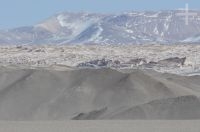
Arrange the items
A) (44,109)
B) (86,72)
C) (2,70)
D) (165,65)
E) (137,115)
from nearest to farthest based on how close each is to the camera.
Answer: (137,115), (44,109), (86,72), (2,70), (165,65)

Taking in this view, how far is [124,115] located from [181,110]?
14.1ft

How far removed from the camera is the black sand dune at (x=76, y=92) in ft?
277

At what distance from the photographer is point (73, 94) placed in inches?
3455

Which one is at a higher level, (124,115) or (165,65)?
(124,115)

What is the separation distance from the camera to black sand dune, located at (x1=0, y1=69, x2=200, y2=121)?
84.6 metres

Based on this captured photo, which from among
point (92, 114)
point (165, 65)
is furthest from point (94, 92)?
point (165, 65)

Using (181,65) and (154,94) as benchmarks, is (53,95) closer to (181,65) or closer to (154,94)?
(154,94)

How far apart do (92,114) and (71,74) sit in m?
25.0

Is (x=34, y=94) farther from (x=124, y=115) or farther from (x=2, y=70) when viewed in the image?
(x=124, y=115)

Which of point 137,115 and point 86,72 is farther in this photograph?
point 86,72

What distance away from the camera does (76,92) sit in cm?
8775

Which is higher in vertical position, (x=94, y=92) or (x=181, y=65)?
(x=94, y=92)

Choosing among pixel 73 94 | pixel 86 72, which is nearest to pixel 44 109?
pixel 73 94

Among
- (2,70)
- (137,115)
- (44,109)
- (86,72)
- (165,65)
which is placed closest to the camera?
(137,115)
